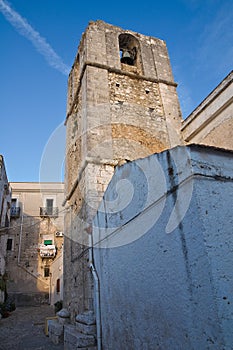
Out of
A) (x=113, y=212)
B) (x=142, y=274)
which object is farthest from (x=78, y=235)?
(x=142, y=274)

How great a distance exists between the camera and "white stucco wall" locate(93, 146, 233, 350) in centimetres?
198

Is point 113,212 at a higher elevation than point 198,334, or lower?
higher

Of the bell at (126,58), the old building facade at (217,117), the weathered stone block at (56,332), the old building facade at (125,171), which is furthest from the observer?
the bell at (126,58)

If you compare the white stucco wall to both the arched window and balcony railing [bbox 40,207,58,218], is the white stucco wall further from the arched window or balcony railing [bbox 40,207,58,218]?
balcony railing [bbox 40,207,58,218]

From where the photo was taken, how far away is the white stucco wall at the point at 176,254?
1984 millimetres

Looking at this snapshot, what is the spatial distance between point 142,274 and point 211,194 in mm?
1363

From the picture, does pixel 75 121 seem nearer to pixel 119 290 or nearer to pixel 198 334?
pixel 119 290

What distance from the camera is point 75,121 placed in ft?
30.2

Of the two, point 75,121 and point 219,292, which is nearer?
point 219,292

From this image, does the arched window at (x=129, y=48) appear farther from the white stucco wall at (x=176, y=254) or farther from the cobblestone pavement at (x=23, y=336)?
the cobblestone pavement at (x=23, y=336)

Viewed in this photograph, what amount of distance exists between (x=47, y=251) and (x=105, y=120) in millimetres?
13422

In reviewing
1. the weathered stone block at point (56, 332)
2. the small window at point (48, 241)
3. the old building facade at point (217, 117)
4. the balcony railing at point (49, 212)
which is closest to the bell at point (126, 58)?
the old building facade at point (217, 117)

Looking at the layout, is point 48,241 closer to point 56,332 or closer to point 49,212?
point 49,212

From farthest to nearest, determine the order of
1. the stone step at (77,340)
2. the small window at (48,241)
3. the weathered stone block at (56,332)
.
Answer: the small window at (48,241) → the weathered stone block at (56,332) → the stone step at (77,340)
